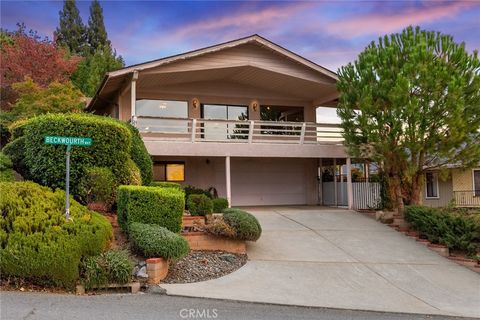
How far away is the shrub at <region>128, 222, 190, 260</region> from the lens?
7953 millimetres

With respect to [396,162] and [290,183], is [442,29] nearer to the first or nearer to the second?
[396,162]

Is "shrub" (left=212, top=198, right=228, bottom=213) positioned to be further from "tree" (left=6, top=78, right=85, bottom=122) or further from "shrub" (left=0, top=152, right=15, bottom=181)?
"tree" (left=6, top=78, right=85, bottom=122)

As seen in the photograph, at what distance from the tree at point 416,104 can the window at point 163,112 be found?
261 inches

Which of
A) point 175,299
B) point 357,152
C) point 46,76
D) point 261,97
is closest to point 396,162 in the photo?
point 357,152

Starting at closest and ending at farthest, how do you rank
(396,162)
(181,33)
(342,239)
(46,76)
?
1. (342,239)
2. (396,162)
3. (181,33)
4. (46,76)

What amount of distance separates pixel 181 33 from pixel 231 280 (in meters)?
11.1

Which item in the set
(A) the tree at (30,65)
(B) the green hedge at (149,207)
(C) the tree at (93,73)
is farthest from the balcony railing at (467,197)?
(C) the tree at (93,73)

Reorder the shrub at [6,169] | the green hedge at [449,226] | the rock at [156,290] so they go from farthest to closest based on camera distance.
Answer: the green hedge at [449,226]
the shrub at [6,169]
the rock at [156,290]

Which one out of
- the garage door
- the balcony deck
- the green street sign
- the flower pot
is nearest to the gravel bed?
the flower pot

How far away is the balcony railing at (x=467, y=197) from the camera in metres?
24.5

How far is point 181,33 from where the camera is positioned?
656 inches

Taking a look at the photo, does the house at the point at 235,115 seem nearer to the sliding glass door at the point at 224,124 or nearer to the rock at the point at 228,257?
the sliding glass door at the point at 224,124

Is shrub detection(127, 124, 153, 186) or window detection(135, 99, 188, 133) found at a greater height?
window detection(135, 99, 188, 133)

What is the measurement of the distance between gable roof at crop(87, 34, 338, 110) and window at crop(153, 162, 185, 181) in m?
3.84
